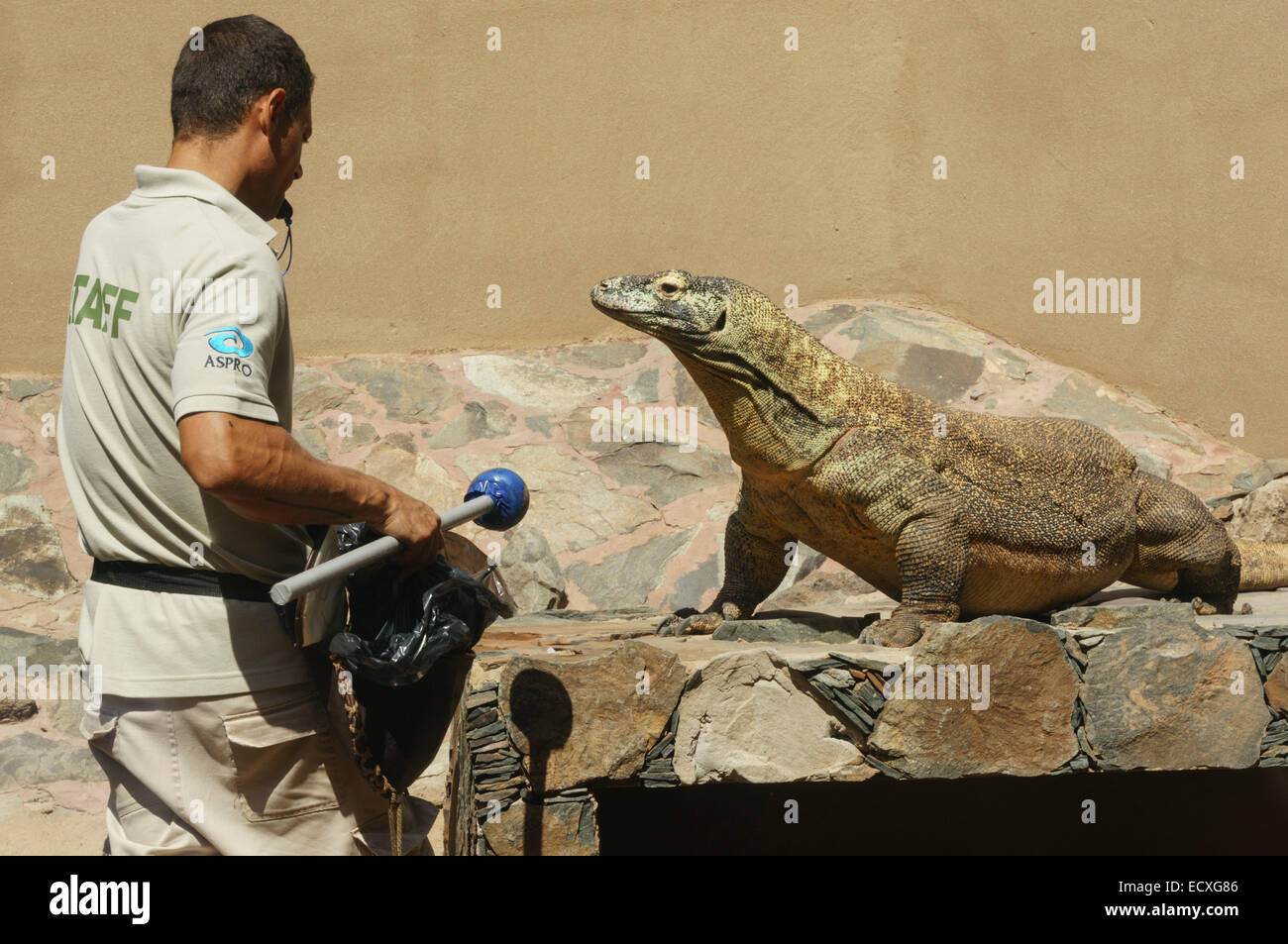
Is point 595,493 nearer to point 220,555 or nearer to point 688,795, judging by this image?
point 688,795

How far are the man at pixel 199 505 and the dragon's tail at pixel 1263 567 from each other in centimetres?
430

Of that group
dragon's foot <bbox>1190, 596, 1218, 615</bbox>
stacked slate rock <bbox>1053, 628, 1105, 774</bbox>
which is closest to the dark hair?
stacked slate rock <bbox>1053, 628, 1105, 774</bbox>

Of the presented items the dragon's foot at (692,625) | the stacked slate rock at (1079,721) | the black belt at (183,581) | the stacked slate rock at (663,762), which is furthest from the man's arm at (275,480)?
the stacked slate rock at (1079,721)

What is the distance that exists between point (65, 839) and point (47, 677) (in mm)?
1117

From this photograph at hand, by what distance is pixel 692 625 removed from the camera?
4.89 meters

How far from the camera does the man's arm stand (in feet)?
7.97

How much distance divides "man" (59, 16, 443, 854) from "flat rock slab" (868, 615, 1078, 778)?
2.01 meters

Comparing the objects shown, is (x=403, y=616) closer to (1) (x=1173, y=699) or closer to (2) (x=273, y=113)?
(2) (x=273, y=113)

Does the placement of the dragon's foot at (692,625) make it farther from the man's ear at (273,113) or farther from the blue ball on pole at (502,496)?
the man's ear at (273,113)

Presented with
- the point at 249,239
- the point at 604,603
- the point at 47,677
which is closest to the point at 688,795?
the point at 604,603

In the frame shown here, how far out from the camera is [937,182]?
7926 mm

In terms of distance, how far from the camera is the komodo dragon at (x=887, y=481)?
4441 millimetres

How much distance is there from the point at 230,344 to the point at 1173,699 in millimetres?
3394

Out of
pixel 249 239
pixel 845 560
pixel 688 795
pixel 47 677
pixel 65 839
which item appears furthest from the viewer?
pixel 47 677
